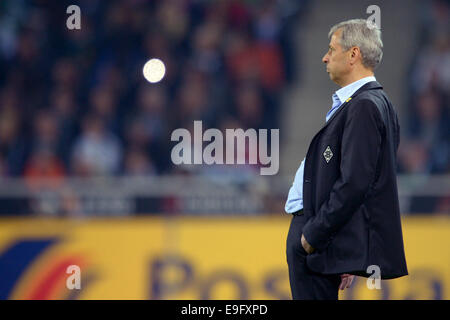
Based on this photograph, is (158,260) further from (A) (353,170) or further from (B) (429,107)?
(A) (353,170)

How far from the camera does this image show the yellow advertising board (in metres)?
7.03

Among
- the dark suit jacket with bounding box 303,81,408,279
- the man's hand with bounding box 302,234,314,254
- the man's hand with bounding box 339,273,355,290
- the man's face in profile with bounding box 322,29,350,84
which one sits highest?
the man's face in profile with bounding box 322,29,350,84

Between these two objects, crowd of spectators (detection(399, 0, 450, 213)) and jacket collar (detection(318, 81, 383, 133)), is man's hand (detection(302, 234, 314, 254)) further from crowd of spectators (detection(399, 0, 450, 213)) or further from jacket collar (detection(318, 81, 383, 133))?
crowd of spectators (detection(399, 0, 450, 213))

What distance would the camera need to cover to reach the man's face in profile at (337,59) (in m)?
3.77

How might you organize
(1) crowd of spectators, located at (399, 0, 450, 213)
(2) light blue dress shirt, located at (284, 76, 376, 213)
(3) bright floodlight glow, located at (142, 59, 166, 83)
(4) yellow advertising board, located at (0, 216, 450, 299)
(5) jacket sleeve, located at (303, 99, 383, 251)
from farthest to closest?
(3) bright floodlight glow, located at (142, 59, 166, 83) → (1) crowd of spectators, located at (399, 0, 450, 213) → (4) yellow advertising board, located at (0, 216, 450, 299) → (2) light blue dress shirt, located at (284, 76, 376, 213) → (5) jacket sleeve, located at (303, 99, 383, 251)

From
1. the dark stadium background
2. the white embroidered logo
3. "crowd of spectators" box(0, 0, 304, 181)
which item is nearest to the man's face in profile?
the white embroidered logo

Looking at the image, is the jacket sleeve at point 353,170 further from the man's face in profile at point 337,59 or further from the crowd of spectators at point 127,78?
the crowd of spectators at point 127,78

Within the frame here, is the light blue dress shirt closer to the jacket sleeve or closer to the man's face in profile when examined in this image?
the man's face in profile

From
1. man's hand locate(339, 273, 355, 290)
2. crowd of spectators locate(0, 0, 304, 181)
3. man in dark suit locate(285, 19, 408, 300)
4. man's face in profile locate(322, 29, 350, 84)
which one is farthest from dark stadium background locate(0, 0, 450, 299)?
man's face in profile locate(322, 29, 350, 84)

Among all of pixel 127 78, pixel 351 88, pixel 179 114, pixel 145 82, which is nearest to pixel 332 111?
pixel 351 88

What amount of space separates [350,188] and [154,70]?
5.24 m

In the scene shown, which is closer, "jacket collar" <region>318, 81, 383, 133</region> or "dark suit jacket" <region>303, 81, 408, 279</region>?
"dark suit jacket" <region>303, 81, 408, 279</region>

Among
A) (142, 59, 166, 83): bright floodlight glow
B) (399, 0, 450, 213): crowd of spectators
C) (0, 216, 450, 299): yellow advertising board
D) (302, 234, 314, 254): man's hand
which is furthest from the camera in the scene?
(142, 59, 166, 83): bright floodlight glow

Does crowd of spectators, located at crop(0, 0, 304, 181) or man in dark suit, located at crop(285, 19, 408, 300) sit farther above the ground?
crowd of spectators, located at crop(0, 0, 304, 181)
